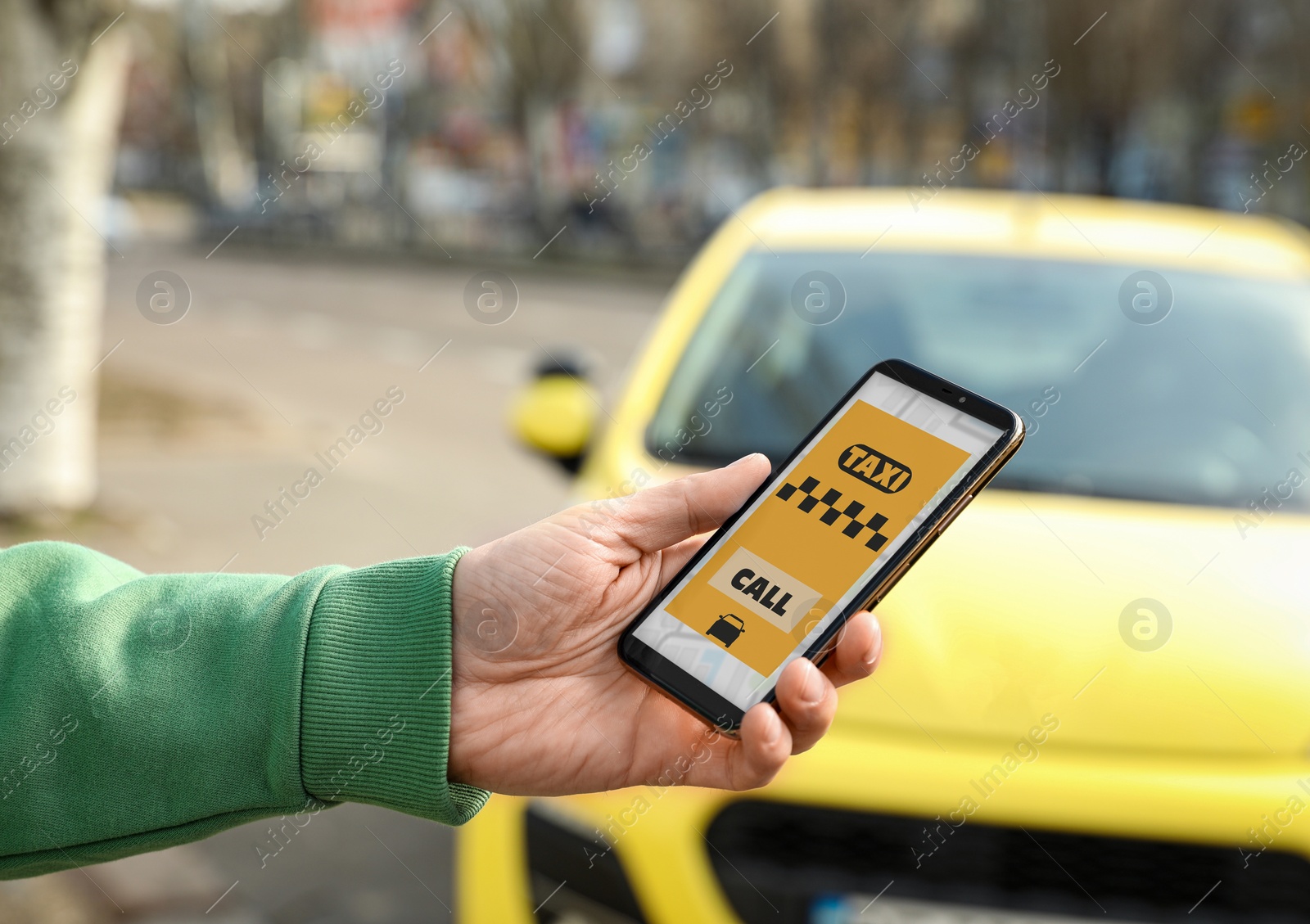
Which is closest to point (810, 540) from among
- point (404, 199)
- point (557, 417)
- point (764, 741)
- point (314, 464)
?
point (764, 741)

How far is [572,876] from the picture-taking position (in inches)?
92.2

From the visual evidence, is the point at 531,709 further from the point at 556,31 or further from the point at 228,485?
the point at 556,31

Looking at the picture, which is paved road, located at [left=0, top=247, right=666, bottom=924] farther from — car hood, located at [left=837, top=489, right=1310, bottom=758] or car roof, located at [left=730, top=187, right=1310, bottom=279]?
car hood, located at [left=837, top=489, right=1310, bottom=758]

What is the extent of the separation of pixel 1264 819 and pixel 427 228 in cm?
3901

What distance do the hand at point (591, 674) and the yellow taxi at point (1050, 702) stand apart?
611 millimetres

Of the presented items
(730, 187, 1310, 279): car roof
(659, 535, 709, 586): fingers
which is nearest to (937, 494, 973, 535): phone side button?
(659, 535, 709, 586): fingers

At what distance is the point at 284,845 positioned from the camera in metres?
3.78

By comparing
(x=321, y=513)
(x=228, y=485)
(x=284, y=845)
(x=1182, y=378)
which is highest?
(x=1182, y=378)

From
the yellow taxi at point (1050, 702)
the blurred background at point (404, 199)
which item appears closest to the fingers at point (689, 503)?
the yellow taxi at point (1050, 702)

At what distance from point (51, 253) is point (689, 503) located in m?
6.05

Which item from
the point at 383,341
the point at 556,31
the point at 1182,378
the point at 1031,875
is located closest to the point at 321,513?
the point at 1182,378

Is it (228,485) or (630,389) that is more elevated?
(630,389)

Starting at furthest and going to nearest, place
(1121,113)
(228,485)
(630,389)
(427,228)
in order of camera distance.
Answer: (427,228) → (1121,113) → (228,485) → (630,389)

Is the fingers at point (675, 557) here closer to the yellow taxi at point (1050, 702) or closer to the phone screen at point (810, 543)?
the phone screen at point (810, 543)
